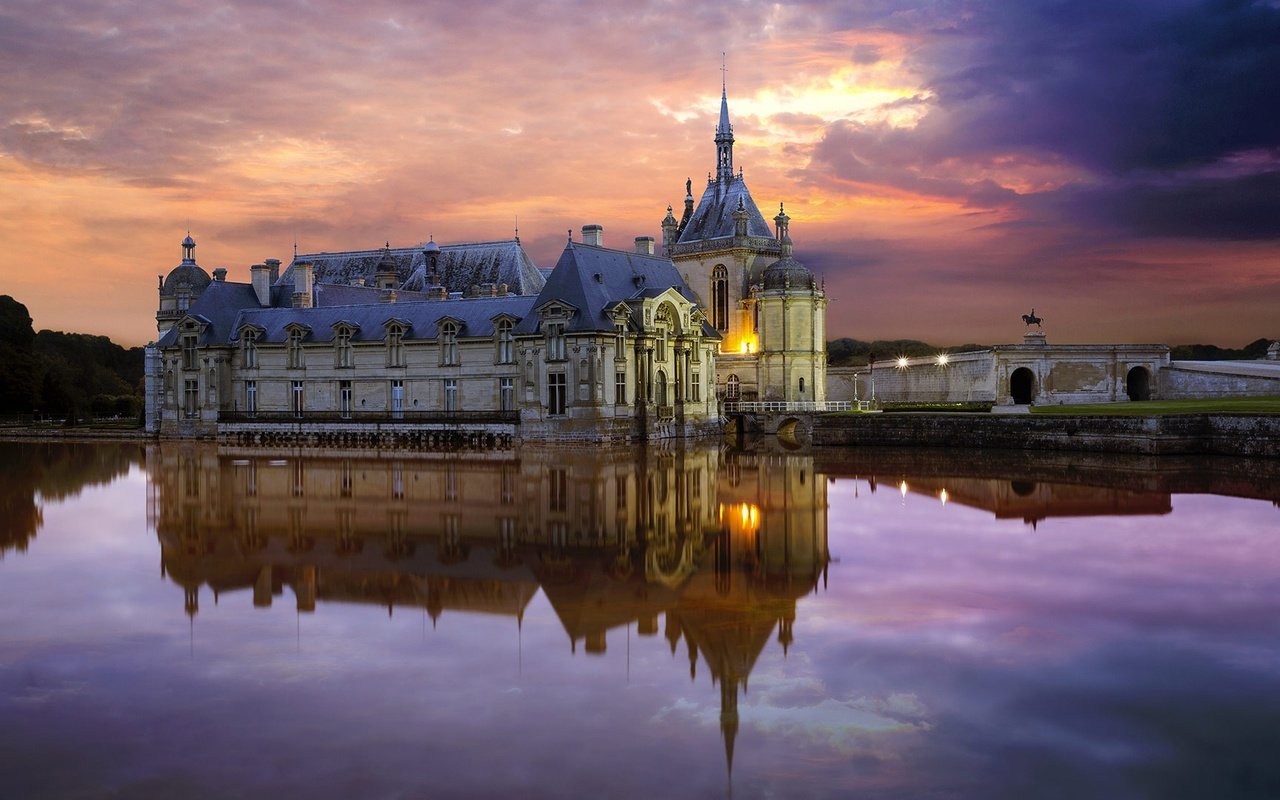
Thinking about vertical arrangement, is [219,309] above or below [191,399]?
above

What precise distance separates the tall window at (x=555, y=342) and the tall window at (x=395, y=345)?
904 cm

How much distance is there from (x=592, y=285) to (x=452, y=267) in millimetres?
16544

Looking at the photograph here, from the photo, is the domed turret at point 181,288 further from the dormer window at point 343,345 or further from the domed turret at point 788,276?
the domed turret at point 788,276

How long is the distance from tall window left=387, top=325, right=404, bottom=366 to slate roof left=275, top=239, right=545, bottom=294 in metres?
7.89

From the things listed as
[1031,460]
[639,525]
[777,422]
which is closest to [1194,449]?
[1031,460]

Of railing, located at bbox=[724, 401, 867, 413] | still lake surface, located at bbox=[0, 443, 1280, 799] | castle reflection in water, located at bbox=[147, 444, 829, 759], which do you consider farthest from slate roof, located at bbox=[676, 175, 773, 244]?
still lake surface, located at bbox=[0, 443, 1280, 799]

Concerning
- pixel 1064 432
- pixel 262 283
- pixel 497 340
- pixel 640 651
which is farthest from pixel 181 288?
pixel 640 651

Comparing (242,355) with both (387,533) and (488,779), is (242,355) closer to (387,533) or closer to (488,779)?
(387,533)

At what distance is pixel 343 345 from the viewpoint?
2058 inches

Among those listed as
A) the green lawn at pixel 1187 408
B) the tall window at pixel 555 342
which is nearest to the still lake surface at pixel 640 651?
the green lawn at pixel 1187 408

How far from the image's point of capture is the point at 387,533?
1908 centimetres

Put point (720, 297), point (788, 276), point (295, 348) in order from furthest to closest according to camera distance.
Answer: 1. point (720, 297)
2. point (788, 276)
3. point (295, 348)

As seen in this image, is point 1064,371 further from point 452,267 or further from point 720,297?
point 452,267

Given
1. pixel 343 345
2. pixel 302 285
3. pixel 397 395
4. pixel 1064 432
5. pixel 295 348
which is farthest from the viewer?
pixel 302 285
